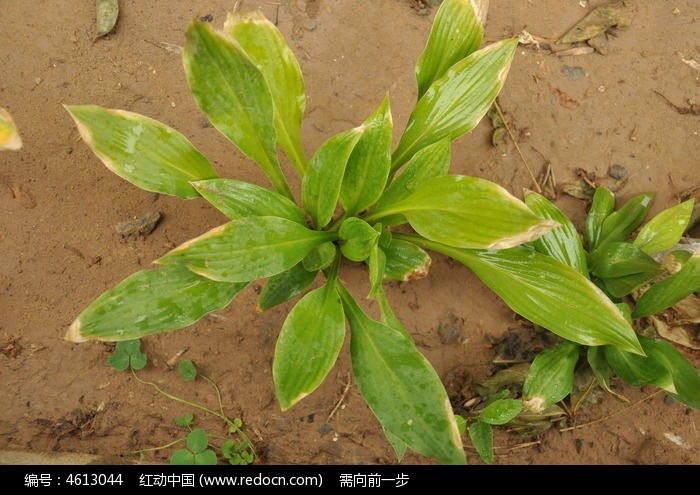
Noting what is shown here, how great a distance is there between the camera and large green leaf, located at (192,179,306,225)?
1.37m

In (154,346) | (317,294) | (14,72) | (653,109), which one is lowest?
(154,346)

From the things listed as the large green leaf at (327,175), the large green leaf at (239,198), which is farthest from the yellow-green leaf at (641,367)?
the large green leaf at (239,198)

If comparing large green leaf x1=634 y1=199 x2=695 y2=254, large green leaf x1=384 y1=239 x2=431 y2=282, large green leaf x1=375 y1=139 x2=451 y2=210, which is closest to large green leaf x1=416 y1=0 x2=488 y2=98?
large green leaf x1=375 y1=139 x2=451 y2=210

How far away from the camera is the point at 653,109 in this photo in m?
2.06

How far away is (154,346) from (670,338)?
6.31 ft

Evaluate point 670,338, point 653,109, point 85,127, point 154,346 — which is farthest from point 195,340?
point 653,109

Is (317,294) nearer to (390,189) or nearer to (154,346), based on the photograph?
(390,189)

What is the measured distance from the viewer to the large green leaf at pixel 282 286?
159 cm

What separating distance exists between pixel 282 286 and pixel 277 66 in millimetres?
676

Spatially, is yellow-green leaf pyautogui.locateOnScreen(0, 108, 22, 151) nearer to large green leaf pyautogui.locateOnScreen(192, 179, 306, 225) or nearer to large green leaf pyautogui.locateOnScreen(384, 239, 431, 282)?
large green leaf pyautogui.locateOnScreen(192, 179, 306, 225)

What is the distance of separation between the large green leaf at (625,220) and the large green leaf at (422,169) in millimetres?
754

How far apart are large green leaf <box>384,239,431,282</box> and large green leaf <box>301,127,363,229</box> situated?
0.26m

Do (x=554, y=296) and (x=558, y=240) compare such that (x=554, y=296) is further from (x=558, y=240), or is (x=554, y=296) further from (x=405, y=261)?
(x=405, y=261)

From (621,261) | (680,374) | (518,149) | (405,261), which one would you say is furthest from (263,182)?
(680,374)
